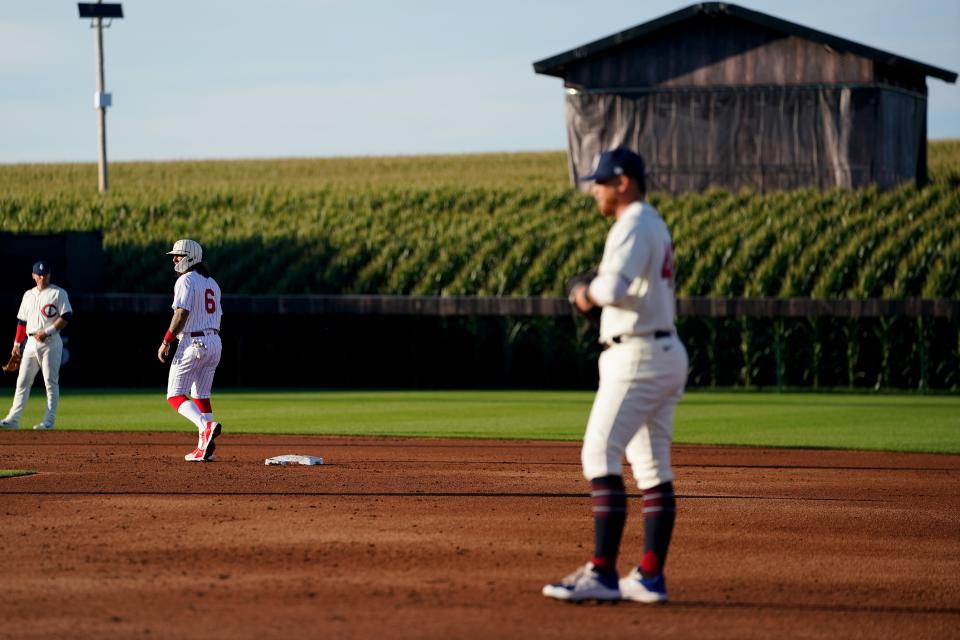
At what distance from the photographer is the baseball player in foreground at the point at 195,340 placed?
1275 cm

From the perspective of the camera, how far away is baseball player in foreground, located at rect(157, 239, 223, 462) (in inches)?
502

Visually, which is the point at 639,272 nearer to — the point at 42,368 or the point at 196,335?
the point at 196,335

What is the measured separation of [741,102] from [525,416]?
756 inches

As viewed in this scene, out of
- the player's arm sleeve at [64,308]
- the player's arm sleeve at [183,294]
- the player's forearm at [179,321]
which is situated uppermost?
the player's arm sleeve at [183,294]

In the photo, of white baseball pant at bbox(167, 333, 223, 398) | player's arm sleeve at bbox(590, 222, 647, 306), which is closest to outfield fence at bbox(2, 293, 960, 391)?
white baseball pant at bbox(167, 333, 223, 398)

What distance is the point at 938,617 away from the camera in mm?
6809

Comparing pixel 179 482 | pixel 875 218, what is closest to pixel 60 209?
pixel 875 218

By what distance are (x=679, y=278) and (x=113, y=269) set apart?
13816mm

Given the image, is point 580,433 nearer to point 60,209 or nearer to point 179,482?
point 179,482

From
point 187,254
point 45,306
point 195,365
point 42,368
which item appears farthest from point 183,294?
point 42,368

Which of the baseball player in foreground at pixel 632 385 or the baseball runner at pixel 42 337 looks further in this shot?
the baseball runner at pixel 42 337

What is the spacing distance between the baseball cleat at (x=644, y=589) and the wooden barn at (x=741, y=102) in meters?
31.2

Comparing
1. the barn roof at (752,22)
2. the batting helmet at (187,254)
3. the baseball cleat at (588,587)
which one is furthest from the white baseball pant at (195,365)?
the barn roof at (752,22)

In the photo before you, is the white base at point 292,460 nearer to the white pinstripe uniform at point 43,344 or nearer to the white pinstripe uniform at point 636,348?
the white pinstripe uniform at point 43,344
